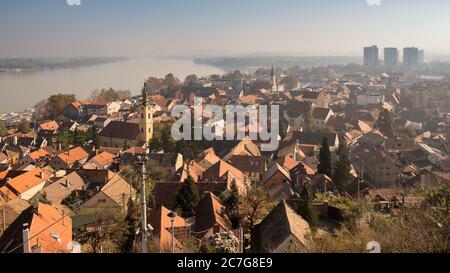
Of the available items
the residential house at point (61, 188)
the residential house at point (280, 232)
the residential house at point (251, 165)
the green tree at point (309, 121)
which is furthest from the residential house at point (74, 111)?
the residential house at point (280, 232)

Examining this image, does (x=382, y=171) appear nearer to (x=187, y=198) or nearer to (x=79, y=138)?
(x=187, y=198)

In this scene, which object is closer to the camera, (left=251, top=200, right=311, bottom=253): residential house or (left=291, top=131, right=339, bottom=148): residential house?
(left=251, top=200, right=311, bottom=253): residential house

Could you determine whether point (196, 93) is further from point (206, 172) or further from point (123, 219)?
point (123, 219)

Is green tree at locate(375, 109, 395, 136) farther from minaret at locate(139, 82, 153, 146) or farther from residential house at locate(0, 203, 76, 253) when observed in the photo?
residential house at locate(0, 203, 76, 253)

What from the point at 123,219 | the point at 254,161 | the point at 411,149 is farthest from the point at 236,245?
the point at 411,149

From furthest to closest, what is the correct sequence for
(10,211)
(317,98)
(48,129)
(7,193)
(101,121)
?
(317,98)
(101,121)
(48,129)
(7,193)
(10,211)

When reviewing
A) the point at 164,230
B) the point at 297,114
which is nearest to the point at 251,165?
the point at 164,230

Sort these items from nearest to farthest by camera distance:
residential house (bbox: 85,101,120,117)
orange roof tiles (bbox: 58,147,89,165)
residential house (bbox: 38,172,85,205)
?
residential house (bbox: 38,172,85,205)
orange roof tiles (bbox: 58,147,89,165)
residential house (bbox: 85,101,120,117)

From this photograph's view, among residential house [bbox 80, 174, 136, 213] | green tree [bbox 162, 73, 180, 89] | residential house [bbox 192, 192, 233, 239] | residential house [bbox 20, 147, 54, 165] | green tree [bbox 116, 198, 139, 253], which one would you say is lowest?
residential house [bbox 20, 147, 54, 165]

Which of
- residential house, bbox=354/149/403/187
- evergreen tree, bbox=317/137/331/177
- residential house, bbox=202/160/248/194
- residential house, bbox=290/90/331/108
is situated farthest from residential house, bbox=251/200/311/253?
residential house, bbox=290/90/331/108
